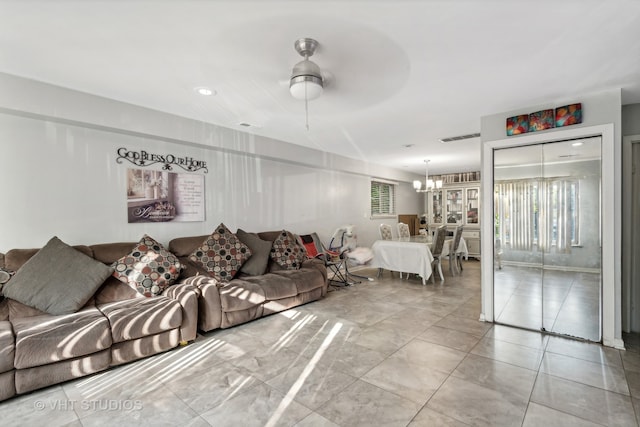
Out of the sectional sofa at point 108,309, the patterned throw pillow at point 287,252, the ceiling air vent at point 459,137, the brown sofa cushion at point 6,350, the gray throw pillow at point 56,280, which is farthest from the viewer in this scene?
the ceiling air vent at point 459,137

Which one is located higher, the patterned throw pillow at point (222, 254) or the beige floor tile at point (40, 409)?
the patterned throw pillow at point (222, 254)

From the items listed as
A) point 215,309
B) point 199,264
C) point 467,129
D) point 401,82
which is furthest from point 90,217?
point 467,129

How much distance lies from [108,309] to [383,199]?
6351 mm

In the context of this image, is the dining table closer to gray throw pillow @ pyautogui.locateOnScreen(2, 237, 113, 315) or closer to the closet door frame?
the closet door frame

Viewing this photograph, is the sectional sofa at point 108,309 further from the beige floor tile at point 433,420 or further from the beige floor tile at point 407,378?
the beige floor tile at point 433,420

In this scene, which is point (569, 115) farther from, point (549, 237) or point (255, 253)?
point (255, 253)

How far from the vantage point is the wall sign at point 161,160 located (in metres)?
3.32

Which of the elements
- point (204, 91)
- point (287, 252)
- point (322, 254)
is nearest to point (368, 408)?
point (287, 252)

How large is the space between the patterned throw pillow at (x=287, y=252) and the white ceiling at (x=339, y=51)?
1.81 metres

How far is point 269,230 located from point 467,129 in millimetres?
3264

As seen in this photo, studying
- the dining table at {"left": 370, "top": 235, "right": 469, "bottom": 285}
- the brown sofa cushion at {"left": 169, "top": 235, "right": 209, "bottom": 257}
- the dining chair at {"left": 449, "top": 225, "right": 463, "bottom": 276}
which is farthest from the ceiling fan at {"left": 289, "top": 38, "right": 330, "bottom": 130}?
the dining chair at {"left": 449, "top": 225, "right": 463, "bottom": 276}

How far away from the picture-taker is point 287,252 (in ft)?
14.1

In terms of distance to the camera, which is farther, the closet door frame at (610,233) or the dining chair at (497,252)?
the dining chair at (497,252)

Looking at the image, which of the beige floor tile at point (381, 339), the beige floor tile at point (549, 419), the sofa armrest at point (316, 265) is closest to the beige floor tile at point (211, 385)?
the beige floor tile at point (381, 339)
